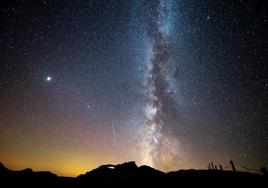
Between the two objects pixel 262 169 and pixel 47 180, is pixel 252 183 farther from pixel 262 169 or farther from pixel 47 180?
pixel 47 180

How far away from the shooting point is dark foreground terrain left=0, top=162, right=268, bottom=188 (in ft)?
51.4

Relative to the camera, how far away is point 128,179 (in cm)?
1711

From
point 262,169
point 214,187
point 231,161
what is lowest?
point 214,187

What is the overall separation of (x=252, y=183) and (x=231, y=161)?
47.5 feet

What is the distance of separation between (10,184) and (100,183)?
8.84m

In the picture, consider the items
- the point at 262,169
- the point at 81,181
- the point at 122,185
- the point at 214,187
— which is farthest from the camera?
the point at 81,181

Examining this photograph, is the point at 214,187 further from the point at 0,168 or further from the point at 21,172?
the point at 0,168

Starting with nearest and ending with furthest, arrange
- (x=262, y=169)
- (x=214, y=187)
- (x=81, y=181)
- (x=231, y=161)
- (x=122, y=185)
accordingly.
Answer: (x=214, y=187)
(x=122, y=185)
(x=262, y=169)
(x=81, y=181)
(x=231, y=161)

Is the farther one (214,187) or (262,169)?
(262,169)

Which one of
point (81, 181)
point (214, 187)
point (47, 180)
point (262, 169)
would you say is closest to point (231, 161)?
point (262, 169)

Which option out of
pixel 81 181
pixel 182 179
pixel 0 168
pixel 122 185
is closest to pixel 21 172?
pixel 0 168

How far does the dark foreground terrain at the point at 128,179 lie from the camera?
15680 millimetres

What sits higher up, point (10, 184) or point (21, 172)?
point (21, 172)

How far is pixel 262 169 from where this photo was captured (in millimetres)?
17016
